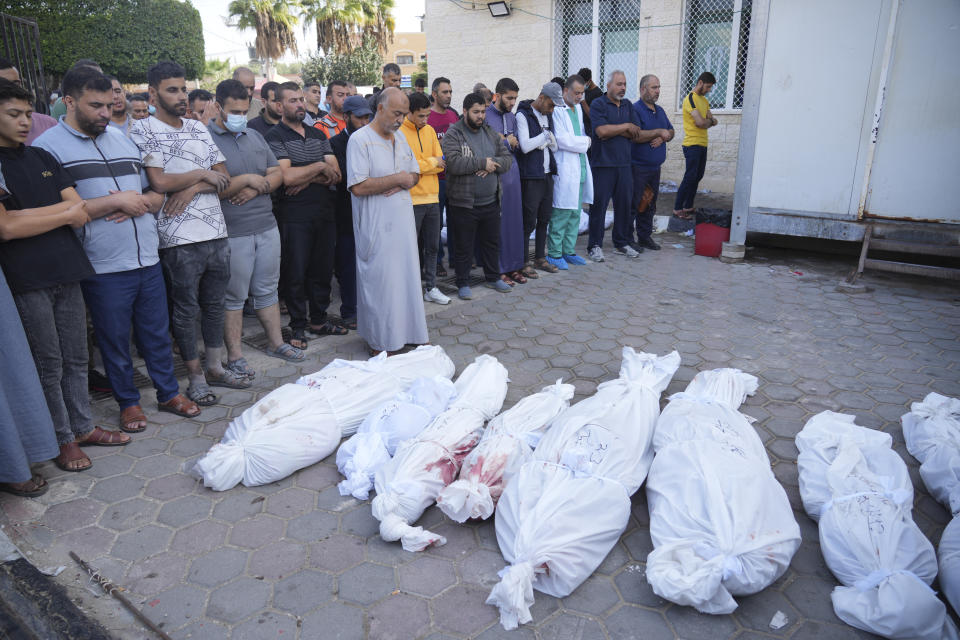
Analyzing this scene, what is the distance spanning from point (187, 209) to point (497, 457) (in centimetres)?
239

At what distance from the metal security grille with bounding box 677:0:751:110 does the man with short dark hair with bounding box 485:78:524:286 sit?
6.13 m

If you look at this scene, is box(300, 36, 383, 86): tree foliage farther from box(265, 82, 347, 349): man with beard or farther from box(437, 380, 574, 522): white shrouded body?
box(437, 380, 574, 522): white shrouded body

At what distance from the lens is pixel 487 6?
497 inches

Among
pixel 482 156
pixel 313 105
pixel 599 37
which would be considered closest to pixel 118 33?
pixel 599 37

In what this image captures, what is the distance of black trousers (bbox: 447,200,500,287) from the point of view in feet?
19.6

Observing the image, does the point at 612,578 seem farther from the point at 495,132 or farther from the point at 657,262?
the point at 657,262

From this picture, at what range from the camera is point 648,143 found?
7457 mm

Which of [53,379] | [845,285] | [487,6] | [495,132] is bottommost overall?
[845,285]

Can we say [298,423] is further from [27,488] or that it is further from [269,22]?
[269,22]

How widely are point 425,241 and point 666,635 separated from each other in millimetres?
4381

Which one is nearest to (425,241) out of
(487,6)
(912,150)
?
(912,150)

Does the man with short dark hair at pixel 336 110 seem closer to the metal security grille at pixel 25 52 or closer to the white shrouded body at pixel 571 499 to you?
the metal security grille at pixel 25 52

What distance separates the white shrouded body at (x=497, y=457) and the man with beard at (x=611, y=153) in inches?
165

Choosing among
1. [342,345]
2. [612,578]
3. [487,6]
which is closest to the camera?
[612,578]
